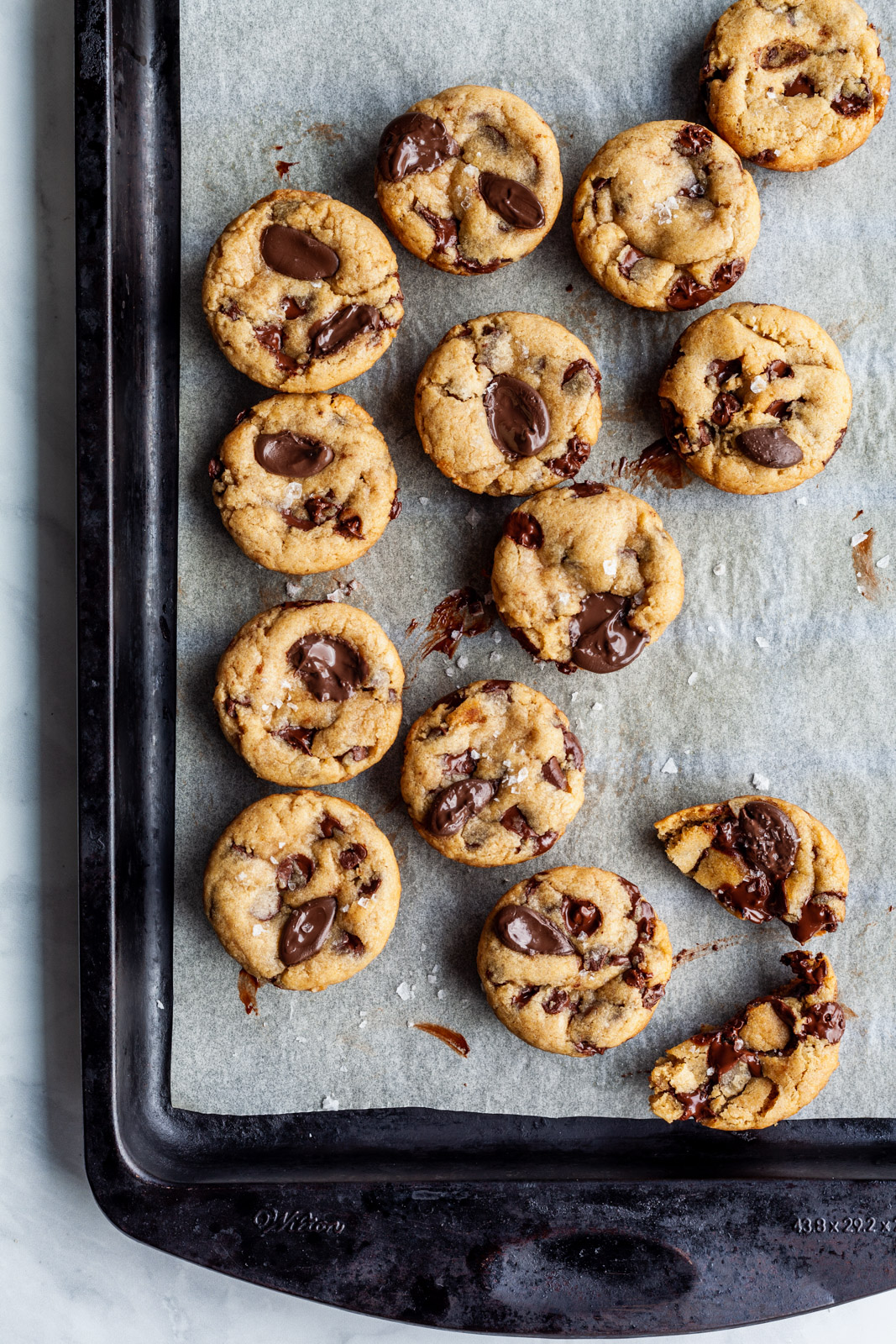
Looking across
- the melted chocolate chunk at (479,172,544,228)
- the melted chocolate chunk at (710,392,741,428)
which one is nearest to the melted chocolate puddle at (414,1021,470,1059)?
the melted chocolate chunk at (710,392,741,428)

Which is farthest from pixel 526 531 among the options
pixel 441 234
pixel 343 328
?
pixel 441 234

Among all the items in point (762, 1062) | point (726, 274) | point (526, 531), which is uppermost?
point (726, 274)

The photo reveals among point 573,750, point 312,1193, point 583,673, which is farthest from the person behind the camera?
point 583,673

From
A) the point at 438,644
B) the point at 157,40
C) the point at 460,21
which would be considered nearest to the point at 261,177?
the point at 157,40

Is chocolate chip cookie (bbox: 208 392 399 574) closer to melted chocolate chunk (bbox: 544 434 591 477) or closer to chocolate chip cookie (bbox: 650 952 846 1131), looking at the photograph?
melted chocolate chunk (bbox: 544 434 591 477)

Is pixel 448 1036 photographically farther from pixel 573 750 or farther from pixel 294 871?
pixel 573 750

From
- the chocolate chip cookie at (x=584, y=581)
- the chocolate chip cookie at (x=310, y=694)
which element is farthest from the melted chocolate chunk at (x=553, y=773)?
the chocolate chip cookie at (x=310, y=694)

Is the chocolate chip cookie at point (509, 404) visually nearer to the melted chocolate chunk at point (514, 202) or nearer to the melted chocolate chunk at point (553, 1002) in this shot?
the melted chocolate chunk at point (514, 202)
